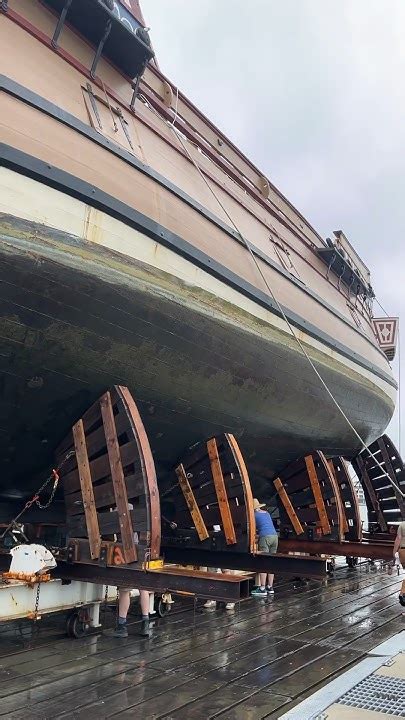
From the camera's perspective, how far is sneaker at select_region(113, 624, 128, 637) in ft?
14.3

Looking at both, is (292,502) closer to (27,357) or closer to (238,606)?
(238,606)

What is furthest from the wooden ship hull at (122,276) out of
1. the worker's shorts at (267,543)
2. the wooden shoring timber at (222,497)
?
the worker's shorts at (267,543)

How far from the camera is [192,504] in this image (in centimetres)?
577

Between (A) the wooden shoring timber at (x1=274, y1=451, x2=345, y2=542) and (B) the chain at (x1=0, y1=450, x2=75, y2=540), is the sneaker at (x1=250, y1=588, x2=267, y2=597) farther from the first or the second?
(B) the chain at (x1=0, y1=450, x2=75, y2=540)

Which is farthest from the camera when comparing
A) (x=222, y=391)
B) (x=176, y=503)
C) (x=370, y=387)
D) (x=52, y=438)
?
(x=370, y=387)

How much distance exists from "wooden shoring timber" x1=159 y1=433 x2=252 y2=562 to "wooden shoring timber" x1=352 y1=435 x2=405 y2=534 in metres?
5.41

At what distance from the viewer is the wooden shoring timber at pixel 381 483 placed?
10.5m

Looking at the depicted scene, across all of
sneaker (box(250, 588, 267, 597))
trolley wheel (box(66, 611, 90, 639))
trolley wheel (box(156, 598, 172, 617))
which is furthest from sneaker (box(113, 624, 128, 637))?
sneaker (box(250, 588, 267, 597))

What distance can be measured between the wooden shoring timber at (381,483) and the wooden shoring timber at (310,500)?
270 centimetres

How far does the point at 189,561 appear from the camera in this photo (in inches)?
227

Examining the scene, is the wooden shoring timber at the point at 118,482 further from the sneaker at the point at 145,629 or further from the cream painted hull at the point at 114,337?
the sneaker at the point at 145,629

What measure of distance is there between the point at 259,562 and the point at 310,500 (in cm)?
285

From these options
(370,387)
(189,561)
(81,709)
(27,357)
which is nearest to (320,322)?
(370,387)

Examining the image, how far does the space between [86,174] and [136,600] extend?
4018 mm
